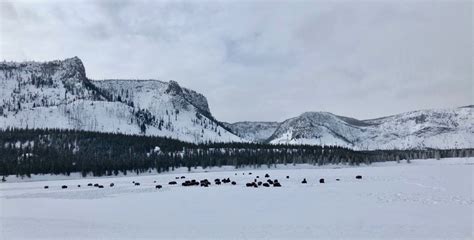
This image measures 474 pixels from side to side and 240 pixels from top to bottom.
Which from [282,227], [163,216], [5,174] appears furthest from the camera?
[5,174]

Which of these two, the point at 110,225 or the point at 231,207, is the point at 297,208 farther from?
the point at 110,225

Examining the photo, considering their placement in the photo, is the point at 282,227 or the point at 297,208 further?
the point at 297,208

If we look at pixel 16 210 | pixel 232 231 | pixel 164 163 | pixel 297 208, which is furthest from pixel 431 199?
pixel 164 163

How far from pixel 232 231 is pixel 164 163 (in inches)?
6466

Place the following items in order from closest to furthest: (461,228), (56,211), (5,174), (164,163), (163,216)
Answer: (461,228)
(163,216)
(56,211)
(5,174)
(164,163)

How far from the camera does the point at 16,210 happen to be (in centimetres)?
3922

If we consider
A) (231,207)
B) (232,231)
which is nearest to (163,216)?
(231,207)

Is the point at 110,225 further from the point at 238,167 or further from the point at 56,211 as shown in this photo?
the point at 238,167

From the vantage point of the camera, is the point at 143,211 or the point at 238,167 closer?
the point at 143,211

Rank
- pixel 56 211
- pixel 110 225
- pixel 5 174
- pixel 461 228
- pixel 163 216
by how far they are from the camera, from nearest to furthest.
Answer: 1. pixel 461 228
2. pixel 110 225
3. pixel 163 216
4. pixel 56 211
5. pixel 5 174

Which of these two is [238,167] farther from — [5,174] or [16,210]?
[16,210]

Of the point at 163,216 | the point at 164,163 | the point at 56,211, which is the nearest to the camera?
the point at 163,216

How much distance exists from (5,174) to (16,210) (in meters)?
117

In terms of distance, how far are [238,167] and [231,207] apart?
494ft
